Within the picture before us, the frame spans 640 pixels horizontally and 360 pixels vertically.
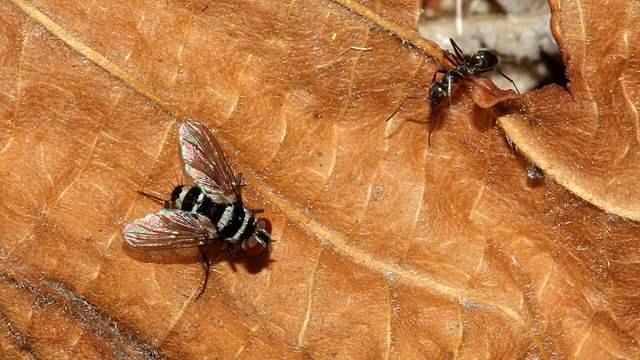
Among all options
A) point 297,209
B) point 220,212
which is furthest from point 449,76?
point 220,212

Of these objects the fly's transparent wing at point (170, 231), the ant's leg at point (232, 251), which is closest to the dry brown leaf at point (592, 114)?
the ant's leg at point (232, 251)

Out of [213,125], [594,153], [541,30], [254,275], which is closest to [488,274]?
[594,153]

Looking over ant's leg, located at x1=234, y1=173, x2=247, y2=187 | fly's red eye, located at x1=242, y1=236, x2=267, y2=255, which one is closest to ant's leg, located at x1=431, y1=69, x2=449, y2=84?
ant's leg, located at x1=234, y1=173, x2=247, y2=187

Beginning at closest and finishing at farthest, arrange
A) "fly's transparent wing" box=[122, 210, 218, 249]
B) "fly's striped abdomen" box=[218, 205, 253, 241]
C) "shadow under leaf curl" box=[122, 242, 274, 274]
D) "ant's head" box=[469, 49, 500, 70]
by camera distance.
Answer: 1. "fly's transparent wing" box=[122, 210, 218, 249]
2. "shadow under leaf curl" box=[122, 242, 274, 274]
3. "fly's striped abdomen" box=[218, 205, 253, 241]
4. "ant's head" box=[469, 49, 500, 70]

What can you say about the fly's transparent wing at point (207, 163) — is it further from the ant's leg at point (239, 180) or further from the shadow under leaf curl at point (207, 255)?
the shadow under leaf curl at point (207, 255)

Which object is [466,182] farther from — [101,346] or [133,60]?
[101,346]

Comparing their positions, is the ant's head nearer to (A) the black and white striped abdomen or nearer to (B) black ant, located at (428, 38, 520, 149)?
(B) black ant, located at (428, 38, 520, 149)

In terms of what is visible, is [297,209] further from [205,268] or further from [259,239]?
[205,268]

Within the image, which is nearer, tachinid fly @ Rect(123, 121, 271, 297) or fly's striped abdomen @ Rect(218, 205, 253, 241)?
tachinid fly @ Rect(123, 121, 271, 297)
